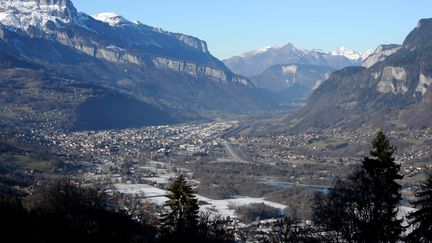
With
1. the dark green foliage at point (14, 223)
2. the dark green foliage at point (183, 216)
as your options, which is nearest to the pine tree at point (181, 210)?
the dark green foliage at point (183, 216)

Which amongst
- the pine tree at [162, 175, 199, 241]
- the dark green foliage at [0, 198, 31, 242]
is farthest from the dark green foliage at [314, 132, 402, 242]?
the dark green foliage at [0, 198, 31, 242]

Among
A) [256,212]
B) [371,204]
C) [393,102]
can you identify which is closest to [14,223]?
[371,204]

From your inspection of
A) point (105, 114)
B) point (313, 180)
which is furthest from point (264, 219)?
point (105, 114)

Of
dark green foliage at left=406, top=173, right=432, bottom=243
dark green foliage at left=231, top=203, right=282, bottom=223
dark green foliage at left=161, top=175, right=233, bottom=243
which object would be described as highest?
dark green foliage at left=406, top=173, right=432, bottom=243

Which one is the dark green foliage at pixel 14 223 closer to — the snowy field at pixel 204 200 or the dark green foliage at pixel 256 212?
the dark green foliage at pixel 256 212

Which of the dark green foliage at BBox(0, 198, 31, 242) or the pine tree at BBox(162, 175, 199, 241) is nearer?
the dark green foliage at BBox(0, 198, 31, 242)

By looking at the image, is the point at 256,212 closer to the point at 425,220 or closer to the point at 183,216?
the point at 183,216

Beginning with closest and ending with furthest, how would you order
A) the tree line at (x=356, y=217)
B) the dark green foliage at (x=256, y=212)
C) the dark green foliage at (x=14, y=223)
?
1. the tree line at (x=356, y=217)
2. the dark green foliage at (x=14, y=223)
3. the dark green foliage at (x=256, y=212)

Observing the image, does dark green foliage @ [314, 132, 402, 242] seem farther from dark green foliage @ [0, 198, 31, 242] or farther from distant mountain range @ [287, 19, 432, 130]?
distant mountain range @ [287, 19, 432, 130]
